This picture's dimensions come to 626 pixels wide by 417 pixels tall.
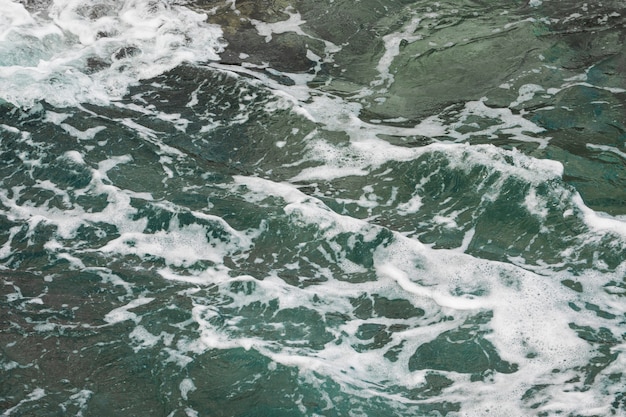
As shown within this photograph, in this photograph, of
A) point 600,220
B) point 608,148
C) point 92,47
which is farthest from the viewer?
point 92,47

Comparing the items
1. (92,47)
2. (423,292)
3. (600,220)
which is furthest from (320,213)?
(92,47)

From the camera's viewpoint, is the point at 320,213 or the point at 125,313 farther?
the point at 320,213

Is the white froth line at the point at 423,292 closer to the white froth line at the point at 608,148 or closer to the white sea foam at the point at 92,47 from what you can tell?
the white froth line at the point at 608,148

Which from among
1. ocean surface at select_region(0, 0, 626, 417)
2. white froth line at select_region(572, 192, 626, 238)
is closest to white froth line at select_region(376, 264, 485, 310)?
ocean surface at select_region(0, 0, 626, 417)

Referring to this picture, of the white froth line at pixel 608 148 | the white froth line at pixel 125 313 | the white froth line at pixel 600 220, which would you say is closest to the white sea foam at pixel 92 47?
the white froth line at pixel 125 313

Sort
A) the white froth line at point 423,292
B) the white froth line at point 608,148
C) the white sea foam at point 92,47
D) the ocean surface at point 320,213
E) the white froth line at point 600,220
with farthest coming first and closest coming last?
the white sea foam at point 92,47 < the white froth line at point 608,148 < the white froth line at point 600,220 < the white froth line at point 423,292 < the ocean surface at point 320,213

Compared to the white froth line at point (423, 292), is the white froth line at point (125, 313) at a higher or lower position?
lower

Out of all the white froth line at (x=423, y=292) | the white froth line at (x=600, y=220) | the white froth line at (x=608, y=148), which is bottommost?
the white froth line at (x=423, y=292)

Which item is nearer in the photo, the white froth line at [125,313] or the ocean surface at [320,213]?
the ocean surface at [320,213]

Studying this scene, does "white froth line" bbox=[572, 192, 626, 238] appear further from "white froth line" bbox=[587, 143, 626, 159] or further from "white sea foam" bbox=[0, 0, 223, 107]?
"white sea foam" bbox=[0, 0, 223, 107]

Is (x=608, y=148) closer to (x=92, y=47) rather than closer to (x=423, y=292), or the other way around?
(x=423, y=292)
